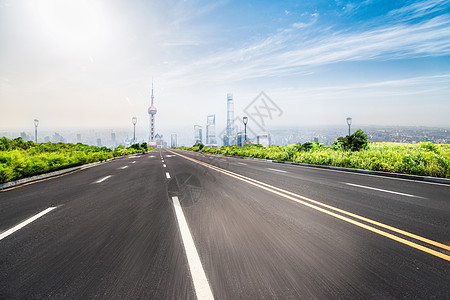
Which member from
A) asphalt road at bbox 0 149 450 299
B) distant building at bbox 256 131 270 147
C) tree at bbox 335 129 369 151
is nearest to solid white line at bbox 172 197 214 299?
asphalt road at bbox 0 149 450 299

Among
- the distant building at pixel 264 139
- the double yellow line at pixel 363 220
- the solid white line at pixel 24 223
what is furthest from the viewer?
the distant building at pixel 264 139

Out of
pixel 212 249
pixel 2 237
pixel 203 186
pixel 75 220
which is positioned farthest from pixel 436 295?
Result: pixel 203 186

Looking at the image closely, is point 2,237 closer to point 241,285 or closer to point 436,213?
point 241,285

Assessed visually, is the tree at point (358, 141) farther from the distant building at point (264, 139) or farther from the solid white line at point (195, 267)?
the distant building at point (264, 139)

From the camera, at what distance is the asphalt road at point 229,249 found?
2.19 metres

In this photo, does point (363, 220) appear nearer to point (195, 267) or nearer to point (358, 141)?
point (195, 267)

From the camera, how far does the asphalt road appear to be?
2.19m

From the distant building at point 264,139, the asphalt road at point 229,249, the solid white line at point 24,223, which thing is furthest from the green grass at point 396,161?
the distant building at point 264,139

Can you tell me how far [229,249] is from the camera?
3059mm

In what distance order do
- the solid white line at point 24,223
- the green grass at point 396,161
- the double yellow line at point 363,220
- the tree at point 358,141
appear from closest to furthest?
the double yellow line at point 363,220 < the solid white line at point 24,223 < the green grass at point 396,161 < the tree at point 358,141

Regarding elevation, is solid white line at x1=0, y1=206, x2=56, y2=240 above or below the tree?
below

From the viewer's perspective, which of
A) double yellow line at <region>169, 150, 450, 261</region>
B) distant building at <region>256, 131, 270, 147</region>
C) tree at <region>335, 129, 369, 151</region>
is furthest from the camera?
distant building at <region>256, 131, 270, 147</region>

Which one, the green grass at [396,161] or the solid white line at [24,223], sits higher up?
the green grass at [396,161]

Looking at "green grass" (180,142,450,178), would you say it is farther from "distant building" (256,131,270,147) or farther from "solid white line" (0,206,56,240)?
"distant building" (256,131,270,147)
